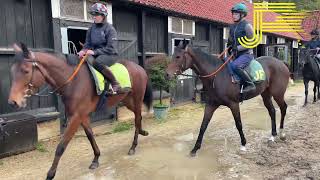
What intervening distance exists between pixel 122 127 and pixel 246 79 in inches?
141

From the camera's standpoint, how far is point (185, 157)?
564 centimetres

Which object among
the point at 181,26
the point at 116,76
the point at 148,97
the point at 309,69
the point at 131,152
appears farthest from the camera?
the point at 181,26

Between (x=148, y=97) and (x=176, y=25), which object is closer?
(x=148, y=97)

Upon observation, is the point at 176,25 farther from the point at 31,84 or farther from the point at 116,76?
the point at 31,84

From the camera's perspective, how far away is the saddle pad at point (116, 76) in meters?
4.84

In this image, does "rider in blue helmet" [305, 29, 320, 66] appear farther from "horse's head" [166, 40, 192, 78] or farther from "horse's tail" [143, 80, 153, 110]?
"horse's head" [166, 40, 192, 78]

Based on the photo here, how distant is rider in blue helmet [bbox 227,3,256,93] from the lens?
5652 mm

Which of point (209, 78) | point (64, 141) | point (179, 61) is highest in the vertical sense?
point (179, 61)

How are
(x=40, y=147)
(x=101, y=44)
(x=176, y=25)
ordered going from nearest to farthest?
1. (x=101, y=44)
2. (x=40, y=147)
3. (x=176, y=25)

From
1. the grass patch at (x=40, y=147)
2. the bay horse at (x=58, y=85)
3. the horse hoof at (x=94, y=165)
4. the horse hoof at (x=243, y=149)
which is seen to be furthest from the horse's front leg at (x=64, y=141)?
the horse hoof at (x=243, y=149)

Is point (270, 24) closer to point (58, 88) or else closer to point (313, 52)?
point (313, 52)

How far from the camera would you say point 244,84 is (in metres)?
5.85

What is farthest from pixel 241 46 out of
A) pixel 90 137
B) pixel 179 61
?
pixel 90 137

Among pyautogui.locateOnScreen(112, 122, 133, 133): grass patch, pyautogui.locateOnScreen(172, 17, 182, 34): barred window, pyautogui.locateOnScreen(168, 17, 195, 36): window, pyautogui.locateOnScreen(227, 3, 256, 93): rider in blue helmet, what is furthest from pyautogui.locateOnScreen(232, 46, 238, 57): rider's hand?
pyautogui.locateOnScreen(172, 17, 182, 34): barred window
